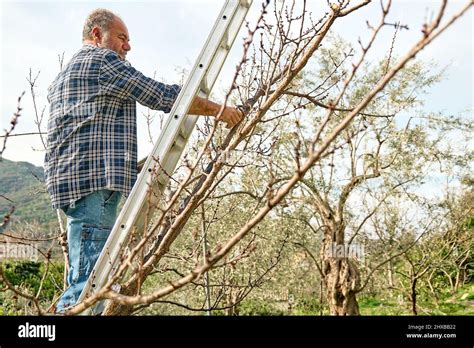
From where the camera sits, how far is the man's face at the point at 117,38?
2.33 meters

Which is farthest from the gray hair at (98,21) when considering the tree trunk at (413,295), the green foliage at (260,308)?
the green foliage at (260,308)

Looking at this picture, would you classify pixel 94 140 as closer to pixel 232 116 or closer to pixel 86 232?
pixel 86 232

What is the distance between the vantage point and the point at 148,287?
31.4ft


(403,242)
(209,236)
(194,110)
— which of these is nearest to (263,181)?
(209,236)

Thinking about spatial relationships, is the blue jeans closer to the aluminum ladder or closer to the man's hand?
the aluminum ladder

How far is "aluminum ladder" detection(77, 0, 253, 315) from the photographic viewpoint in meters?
1.76

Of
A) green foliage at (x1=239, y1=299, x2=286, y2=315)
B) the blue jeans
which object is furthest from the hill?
the blue jeans

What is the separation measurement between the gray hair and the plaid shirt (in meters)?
0.16

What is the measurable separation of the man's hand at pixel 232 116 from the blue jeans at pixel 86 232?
554mm

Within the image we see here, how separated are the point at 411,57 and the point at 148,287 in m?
9.26

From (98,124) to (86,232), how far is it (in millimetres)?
445

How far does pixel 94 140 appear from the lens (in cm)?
215

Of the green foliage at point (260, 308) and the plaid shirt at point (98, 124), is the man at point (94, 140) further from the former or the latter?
the green foliage at point (260, 308)
